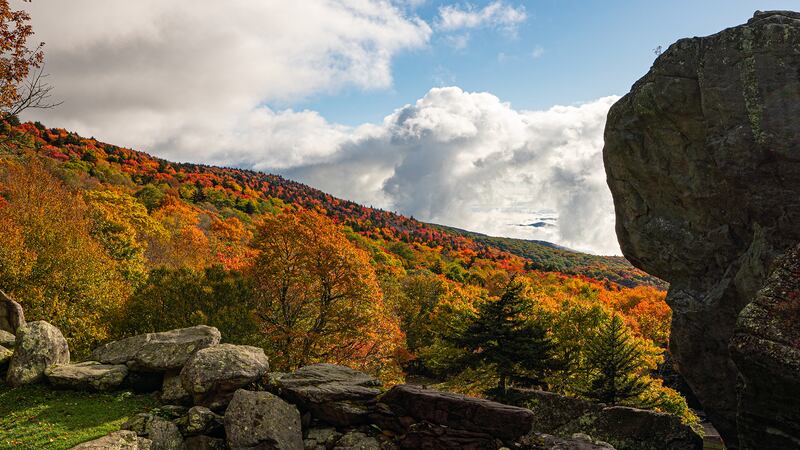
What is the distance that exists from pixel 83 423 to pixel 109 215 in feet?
141

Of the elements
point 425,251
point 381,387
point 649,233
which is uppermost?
point 425,251

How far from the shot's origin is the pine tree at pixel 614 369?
108ft

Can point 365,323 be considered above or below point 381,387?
above

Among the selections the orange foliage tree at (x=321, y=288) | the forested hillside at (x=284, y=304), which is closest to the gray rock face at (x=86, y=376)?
the forested hillside at (x=284, y=304)

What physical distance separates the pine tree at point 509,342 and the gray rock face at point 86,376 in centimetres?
2650

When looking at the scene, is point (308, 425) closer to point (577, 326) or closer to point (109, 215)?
point (577, 326)

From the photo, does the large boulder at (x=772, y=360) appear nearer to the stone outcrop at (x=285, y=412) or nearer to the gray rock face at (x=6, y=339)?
the stone outcrop at (x=285, y=412)

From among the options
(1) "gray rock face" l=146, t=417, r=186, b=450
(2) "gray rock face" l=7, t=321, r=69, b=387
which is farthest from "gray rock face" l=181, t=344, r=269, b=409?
(2) "gray rock face" l=7, t=321, r=69, b=387

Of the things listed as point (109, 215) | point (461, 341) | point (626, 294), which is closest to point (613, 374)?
point (461, 341)

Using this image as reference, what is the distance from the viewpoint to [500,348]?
35.9 m

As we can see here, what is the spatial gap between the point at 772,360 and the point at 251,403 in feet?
51.9

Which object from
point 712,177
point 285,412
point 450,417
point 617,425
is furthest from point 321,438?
point 712,177

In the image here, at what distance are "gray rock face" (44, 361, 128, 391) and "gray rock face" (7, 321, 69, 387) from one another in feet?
1.30

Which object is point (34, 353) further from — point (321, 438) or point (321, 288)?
point (321, 288)
